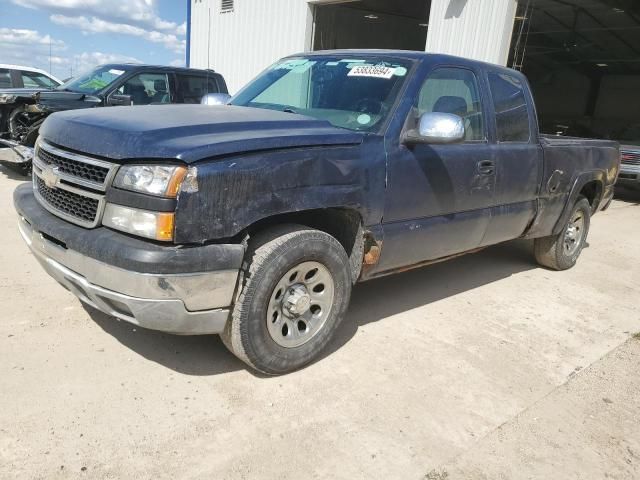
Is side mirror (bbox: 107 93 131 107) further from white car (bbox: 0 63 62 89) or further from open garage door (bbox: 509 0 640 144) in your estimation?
open garage door (bbox: 509 0 640 144)

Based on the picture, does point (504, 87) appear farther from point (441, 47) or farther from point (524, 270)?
point (441, 47)

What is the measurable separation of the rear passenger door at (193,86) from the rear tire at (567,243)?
5946mm

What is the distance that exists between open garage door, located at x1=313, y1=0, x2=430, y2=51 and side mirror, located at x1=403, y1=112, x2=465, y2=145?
34.4ft

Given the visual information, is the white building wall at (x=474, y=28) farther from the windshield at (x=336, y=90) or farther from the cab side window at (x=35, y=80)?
the cab side window at (x=35, y=80)

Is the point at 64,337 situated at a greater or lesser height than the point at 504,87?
lesser

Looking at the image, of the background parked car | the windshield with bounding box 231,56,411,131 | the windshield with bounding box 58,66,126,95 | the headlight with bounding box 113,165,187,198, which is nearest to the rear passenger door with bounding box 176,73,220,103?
the windshield with bounding box 58,66,126,95

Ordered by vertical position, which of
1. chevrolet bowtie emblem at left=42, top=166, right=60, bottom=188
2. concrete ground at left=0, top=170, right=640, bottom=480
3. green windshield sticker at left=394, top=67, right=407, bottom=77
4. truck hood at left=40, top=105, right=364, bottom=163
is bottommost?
concrete ground at left=0, top=170, right=640, bottom=480

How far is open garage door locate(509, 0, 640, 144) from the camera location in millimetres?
15445

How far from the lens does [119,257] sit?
8.34 ft

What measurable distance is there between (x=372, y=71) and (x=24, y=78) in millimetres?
10586

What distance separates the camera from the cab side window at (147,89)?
8.53 m

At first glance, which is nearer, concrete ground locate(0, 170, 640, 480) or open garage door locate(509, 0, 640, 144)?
concrete ground locate(0, 170, 640, 480)

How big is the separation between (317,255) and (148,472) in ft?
4.55

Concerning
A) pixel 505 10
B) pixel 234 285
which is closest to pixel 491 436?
pixel 234 285
